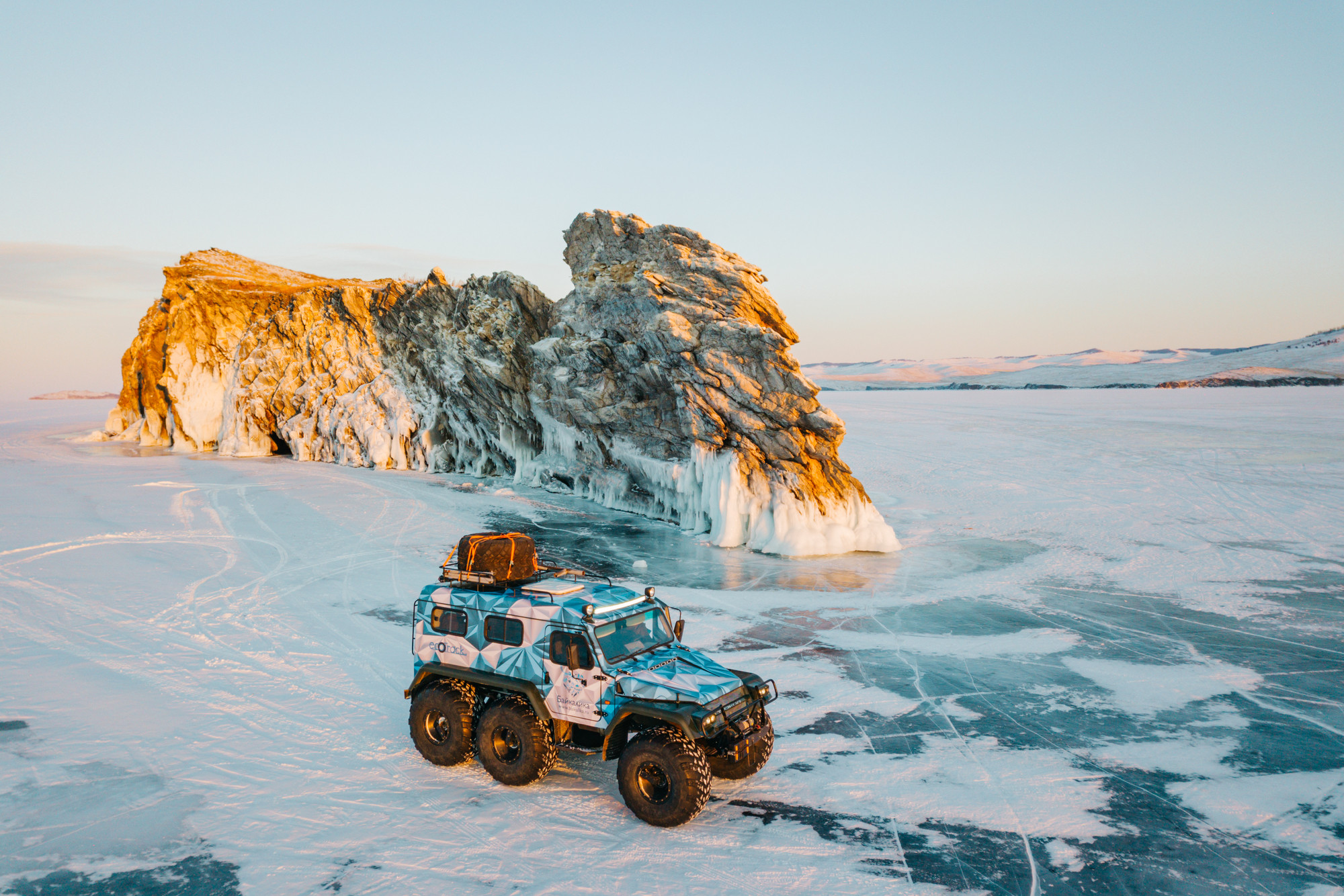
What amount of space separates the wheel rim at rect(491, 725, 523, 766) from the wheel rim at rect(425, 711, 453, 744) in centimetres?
87

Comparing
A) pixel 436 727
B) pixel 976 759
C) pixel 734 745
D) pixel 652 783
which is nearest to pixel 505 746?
pixel 436 727

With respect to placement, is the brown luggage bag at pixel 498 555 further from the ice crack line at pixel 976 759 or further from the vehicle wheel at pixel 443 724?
the ice crack line at pixel 976 759

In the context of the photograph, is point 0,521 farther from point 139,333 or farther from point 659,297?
point 139,333

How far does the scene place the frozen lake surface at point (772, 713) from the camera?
26.8 feet

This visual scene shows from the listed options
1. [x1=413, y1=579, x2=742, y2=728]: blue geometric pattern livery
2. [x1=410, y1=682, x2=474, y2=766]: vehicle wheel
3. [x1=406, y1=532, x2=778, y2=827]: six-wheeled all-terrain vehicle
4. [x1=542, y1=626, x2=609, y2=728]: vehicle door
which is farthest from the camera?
[x1=410, y1=682, x2=474, y2=766]: vehicle wheel

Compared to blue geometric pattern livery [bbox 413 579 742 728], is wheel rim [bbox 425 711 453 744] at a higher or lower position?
lower

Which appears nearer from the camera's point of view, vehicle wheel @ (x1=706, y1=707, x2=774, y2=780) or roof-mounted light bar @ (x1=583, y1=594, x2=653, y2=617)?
roof-mounted light bar @ (x1=583, y1=594, x2=653, y2=617)

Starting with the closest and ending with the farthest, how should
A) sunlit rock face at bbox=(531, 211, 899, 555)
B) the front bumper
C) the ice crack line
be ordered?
the ice crack line → the front bumper → sunlit rock face at bbox=(531, 211, 899, 555)

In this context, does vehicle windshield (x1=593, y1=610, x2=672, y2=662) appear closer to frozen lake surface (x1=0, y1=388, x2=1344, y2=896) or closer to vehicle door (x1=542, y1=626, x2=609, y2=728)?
vehicle door (x1=542, y1=626, x2=609, y2=728)

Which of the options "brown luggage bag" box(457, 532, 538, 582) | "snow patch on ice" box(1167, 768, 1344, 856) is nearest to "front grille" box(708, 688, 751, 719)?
"brown luggage bag" box(457, 532, 538, 582)

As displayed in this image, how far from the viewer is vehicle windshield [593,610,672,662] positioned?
9.09 metres

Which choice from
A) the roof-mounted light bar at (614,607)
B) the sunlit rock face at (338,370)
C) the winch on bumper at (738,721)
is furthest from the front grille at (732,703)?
the sunlit rock face at (338,370)

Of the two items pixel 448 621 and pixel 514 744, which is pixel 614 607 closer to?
pixel 514 744

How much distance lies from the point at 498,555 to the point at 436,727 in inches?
98.1
